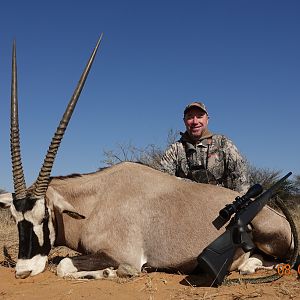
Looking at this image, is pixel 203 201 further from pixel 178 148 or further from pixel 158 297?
pixel 178 148

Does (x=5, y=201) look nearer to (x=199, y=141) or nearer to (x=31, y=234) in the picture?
(x=31, y=234)

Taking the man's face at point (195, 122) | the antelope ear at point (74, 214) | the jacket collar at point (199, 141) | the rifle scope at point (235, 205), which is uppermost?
the man's face at point (195, 122)

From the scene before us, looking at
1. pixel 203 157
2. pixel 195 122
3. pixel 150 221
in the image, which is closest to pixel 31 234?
pixel 150 221

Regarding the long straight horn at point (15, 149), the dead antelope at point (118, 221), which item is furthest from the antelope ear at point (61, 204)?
the long straight horn at point (15, 149)

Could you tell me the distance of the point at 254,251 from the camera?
427cm

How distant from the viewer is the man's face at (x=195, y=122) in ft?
18.9

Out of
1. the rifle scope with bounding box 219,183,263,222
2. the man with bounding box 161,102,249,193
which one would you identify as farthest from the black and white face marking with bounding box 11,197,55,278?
the man with bounding box 161,102,249,193

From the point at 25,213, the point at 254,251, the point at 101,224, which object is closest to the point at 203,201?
the point at 254,251

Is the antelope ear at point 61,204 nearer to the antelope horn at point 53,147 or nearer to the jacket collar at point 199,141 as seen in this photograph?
the antelope horn at point 53,147

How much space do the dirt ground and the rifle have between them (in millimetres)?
171

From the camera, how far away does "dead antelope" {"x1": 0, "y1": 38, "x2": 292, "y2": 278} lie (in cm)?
390

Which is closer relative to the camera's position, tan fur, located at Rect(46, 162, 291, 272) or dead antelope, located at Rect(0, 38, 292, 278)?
dead antelope, located at Rect(0, 38, 292, 278)

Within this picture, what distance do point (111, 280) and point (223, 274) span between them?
3.10 ft

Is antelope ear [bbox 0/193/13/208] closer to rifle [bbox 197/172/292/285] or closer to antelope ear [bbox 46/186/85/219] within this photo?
antelope ear [bbox 46/186/85/219]
